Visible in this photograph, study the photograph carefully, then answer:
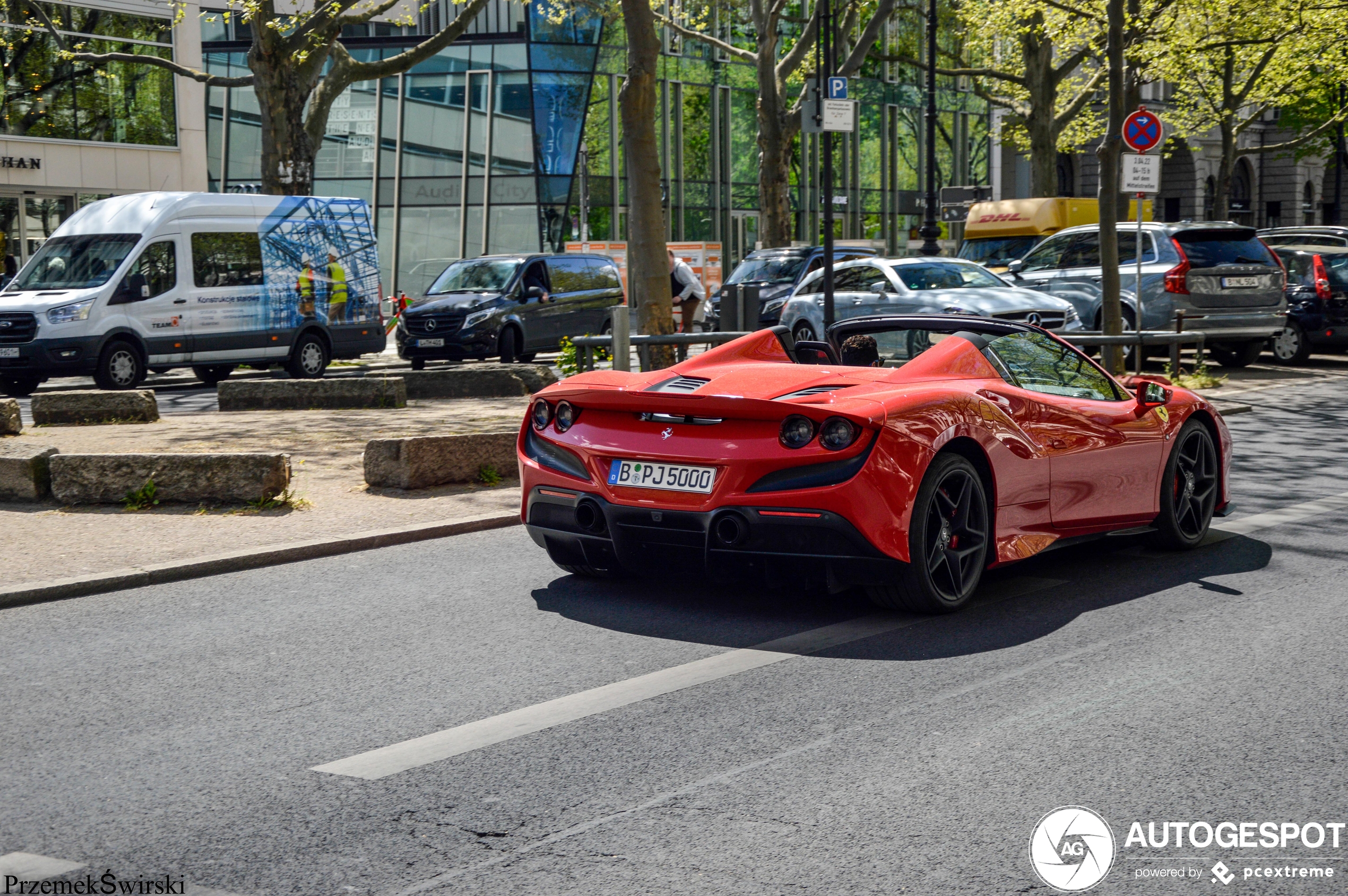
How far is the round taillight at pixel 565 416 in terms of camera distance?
6773 millimetres

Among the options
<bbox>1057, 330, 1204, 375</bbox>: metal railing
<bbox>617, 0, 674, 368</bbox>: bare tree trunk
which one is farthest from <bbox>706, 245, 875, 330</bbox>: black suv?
<bbox>617, 0, 674, 368</bbox>: bare tree trunk

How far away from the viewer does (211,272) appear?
72.6 feet

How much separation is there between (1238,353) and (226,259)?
556 inches

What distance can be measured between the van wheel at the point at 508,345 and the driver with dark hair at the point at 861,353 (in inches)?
711

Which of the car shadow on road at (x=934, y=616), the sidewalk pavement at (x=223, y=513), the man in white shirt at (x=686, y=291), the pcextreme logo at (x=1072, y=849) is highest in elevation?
the man in white shirt at (x=686, y=291)

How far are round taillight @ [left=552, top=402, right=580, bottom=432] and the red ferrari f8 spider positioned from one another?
0.01 m

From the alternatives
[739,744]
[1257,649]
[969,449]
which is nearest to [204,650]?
[739,744]

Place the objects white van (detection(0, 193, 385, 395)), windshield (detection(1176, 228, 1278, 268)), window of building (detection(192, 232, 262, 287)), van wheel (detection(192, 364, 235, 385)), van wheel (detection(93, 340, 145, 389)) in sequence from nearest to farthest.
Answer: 1. windshield (detection(1176, 228, 1278, 268))
2. white van (detection(0, 193, 385, 395))
3. van wheel (detection(93, 340, 145, 389))
4. window of building (detection(192, 232, 262, 287))
5. van wheel (detection(192, 364, 235, 385))

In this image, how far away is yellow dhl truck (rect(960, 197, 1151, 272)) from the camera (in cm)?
2747

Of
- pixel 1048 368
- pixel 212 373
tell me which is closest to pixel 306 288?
pixel 212 373

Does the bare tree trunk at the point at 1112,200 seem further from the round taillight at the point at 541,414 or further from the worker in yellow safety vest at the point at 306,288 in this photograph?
the round taillight at the point at 541,414

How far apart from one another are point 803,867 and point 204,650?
321cm

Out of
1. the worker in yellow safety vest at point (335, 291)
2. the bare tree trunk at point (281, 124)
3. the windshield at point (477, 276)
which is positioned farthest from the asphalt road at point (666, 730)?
the windshield at point (477, 276)

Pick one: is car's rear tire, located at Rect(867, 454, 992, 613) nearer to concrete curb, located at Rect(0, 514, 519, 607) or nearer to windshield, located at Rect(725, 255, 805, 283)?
concrete curb, located at Rect(0, 514, 519, 607)
